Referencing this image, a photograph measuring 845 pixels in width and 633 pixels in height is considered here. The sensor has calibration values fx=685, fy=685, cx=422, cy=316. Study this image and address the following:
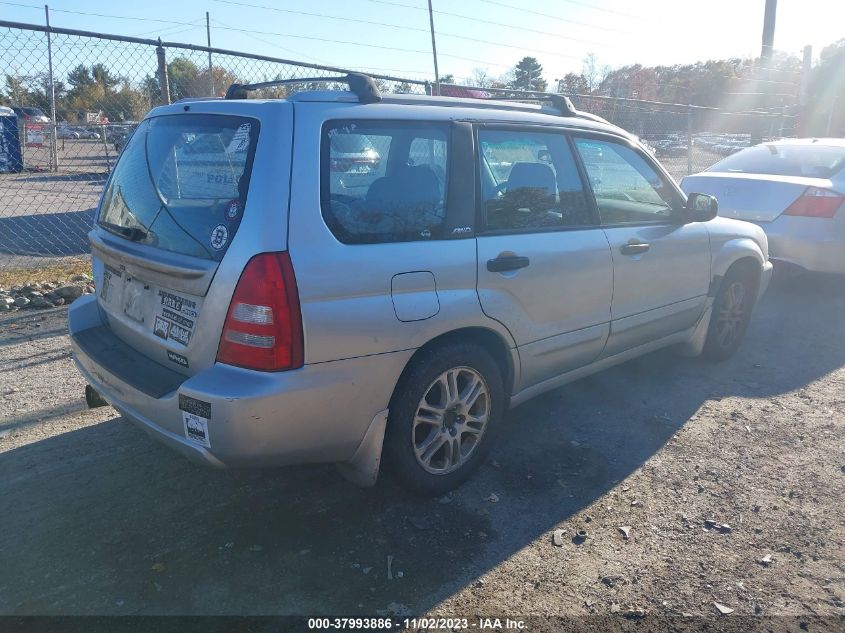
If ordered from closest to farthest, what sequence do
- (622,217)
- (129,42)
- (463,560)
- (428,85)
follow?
(463,560) → (622,217) → (129,42) → (428,85)

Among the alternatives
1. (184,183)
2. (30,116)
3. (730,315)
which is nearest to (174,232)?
(184,183)

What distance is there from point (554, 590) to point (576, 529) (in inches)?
18.3

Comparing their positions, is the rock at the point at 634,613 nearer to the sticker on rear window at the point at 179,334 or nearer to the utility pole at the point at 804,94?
the sticker on rear window at the point at 179,334

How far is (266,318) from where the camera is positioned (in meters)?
2.57

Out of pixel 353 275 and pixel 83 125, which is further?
pixel 83 125

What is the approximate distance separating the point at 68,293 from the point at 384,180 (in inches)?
182

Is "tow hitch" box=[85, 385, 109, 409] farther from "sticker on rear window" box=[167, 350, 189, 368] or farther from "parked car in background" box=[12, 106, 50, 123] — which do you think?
"parked car in background" box=[12, 106, 50, 123]

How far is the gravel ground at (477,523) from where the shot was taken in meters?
2.66

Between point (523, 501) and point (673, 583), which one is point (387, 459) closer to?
point (523, 501)

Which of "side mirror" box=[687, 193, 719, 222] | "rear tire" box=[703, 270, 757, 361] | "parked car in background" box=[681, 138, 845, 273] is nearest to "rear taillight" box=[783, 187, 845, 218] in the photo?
"parked car in background" box=[681, 138, 845, 273]

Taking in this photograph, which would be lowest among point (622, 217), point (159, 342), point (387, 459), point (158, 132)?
point (387, 459)

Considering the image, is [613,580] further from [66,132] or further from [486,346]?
[66,132]

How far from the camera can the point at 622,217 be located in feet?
13.6

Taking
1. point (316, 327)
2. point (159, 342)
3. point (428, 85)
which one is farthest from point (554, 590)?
point (428, 85)
